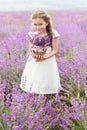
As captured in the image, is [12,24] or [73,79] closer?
[73,79]

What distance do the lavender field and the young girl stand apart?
0.39 ft

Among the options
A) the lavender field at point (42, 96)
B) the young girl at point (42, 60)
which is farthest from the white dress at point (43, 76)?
the lavender field at point (42, 96)

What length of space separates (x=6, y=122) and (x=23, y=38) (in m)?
2.50

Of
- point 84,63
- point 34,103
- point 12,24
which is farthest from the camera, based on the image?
point 12,24

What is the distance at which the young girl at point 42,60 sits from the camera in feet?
11.0

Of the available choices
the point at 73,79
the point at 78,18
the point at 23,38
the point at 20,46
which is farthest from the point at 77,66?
the point at 78,18

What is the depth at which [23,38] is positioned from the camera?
4.80 metres

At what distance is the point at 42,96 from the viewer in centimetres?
270

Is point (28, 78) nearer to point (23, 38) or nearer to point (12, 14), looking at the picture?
point (23, 38)

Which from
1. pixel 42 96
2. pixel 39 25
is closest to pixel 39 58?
pixel 39 25

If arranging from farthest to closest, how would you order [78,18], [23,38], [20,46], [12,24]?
[78,18] → [12,24] → [23,38] → [20,46]

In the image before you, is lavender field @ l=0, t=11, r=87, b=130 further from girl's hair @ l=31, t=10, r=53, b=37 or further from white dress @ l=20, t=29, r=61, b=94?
girl's hair @ l=31, t=10, r=53, b=37

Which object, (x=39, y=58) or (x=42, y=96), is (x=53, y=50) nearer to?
(x=39, y=58)

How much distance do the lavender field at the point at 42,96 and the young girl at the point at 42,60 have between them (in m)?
0.12
